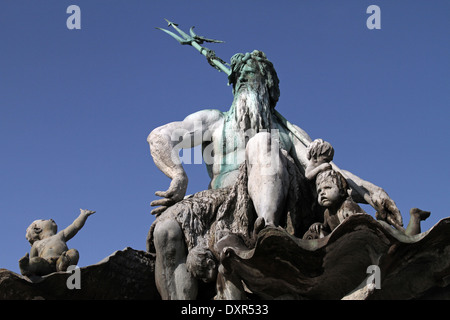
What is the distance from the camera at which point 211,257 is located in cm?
664

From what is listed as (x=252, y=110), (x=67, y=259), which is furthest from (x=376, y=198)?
(x=67, y=259)

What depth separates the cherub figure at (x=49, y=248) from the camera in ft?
21.4

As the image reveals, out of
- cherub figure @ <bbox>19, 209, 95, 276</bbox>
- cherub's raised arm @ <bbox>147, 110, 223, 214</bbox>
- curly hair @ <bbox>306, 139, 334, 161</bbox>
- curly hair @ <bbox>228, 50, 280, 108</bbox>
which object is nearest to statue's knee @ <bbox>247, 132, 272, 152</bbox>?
curly hair @ <bbox>306, 139, 334, 161</bbox>

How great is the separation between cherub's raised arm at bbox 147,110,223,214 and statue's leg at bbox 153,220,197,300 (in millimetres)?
421

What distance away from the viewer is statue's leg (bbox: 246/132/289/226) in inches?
267

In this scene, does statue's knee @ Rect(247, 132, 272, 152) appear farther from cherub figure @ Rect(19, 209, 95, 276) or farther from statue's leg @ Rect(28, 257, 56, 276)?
statue's leg @ Rect(28, 257, 56, 276)

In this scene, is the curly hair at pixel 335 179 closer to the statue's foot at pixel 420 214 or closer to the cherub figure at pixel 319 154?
the cherub figure at pixel 319 154

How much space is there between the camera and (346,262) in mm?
6137

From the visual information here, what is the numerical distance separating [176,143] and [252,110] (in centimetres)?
87

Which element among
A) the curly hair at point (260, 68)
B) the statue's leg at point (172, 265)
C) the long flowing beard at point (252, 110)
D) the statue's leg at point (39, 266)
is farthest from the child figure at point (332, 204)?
the statue's leg at point (39, 266)
